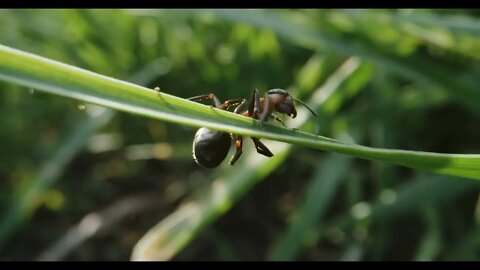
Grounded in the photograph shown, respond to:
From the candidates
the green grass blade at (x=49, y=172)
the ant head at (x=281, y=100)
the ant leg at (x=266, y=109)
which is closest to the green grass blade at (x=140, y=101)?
the ant leg at (x=266, y=109)

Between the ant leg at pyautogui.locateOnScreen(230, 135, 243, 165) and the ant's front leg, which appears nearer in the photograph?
the ant's front leg

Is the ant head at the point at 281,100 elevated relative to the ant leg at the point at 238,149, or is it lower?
elevated

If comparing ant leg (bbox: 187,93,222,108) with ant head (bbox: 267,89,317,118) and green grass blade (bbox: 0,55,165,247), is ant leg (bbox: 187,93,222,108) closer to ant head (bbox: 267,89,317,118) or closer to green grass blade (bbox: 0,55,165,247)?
ant head (bbox: 267,89,317,118)

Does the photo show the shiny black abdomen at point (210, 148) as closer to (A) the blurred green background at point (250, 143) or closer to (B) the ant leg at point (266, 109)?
(B) the ant leg at point (266, 109)

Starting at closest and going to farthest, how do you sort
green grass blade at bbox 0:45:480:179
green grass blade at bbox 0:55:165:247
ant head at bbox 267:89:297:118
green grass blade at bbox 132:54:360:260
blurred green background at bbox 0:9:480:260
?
green grass blade at bbox 0:45:480:179 < ant head at bbox 267:89:297:118 < green grass blade at bbox 132:54:360:260 < blurred green background at bbox 0:9:480:260 < green grass blade at bbox 0:55:165:247

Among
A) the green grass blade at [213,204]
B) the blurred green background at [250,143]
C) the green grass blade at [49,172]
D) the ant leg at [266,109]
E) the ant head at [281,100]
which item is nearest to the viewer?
the ant leg at [266,109]

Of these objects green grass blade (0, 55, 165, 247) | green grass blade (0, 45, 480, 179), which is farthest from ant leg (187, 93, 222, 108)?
green grass blade (0, 55, 165, 247)

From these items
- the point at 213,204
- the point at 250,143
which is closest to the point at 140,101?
the point at 213,204

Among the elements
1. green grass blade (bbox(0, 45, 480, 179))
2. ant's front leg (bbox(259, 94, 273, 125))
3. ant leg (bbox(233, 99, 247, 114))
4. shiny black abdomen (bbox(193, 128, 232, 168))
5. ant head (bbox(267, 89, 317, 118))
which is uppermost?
green grass blade (bbox(0, 45, 480, 179))
